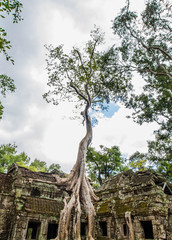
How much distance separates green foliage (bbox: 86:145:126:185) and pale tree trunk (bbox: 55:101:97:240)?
13.3m

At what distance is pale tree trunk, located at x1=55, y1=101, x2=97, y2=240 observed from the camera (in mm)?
7438

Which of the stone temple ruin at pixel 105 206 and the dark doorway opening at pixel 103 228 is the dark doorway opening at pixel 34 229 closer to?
the stone temple ruin at pixel 105 206

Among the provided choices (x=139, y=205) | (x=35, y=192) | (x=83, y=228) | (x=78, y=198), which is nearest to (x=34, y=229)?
(x=35, y=192)

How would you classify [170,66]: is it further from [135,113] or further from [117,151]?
[117,151]

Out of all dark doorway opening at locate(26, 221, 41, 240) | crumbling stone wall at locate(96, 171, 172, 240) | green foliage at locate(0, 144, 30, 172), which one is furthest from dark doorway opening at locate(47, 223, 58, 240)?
green foliage at locate(0, 144, 30, 172)

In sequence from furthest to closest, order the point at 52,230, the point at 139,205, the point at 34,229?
1. the point at 34,229
2. the point at 52,230
3. the point at 139,205

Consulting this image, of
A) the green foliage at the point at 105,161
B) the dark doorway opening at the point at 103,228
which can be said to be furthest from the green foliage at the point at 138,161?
the dark doorway opening at the point at 103,228

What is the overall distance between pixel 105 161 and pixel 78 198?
16.2 m

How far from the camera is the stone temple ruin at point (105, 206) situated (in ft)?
27.2

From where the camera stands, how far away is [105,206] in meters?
10.6

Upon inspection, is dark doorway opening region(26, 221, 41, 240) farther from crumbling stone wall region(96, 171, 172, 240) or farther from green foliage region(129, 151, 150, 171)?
green foliage region(129, 151, 150, 171)

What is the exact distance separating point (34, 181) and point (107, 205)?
5.02 metres

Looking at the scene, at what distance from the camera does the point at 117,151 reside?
24.6 metres

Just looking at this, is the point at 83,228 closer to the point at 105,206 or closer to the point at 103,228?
the point at 103,228
